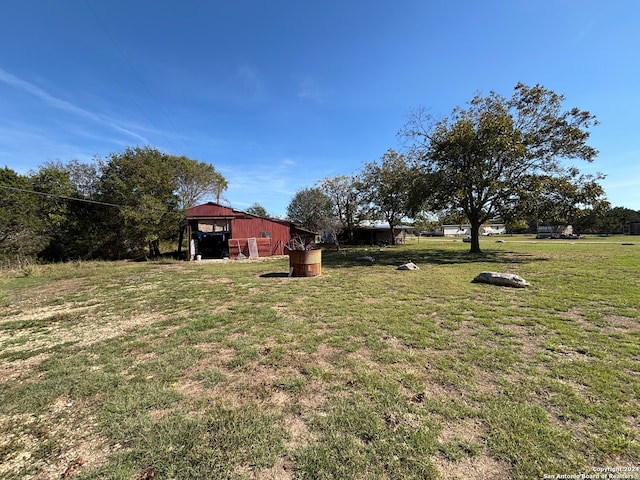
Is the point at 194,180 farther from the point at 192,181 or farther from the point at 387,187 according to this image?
the point at 387,187

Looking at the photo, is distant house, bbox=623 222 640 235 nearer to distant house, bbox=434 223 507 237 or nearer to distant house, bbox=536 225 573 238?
distant house, bbox=536 225 573 238

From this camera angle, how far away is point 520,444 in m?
2.14

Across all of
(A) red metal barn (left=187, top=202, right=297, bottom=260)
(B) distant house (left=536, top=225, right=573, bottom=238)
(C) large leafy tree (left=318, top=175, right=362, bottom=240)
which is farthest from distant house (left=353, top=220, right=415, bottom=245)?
(B) distant house (left=536, top=225, right=573, bottom=238)

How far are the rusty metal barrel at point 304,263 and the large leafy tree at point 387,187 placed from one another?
17.8 meters

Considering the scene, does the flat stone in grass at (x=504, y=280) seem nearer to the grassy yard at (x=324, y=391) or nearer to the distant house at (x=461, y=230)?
the grassy yard at (x=324, y=391)

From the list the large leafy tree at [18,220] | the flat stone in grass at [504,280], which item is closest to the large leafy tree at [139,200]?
the large leafy tree at [18,220]

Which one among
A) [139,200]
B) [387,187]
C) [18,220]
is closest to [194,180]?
[139,200]

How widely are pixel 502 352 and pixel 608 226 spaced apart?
67.7m

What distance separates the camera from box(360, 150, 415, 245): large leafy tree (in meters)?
27.3

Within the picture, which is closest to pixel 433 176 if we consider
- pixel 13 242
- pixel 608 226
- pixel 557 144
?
pixel 557 144

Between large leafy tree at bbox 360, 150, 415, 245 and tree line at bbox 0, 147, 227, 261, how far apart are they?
62.6 ft

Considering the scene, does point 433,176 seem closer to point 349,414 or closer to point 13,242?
point 349,414

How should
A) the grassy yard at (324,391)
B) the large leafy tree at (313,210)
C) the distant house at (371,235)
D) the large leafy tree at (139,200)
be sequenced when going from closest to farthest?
the grassy yard at (324,391) < the large leafy tree at (139,200) < the large leafy tree at (313,210) < the distant house at (371,235)

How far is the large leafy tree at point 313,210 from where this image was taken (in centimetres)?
3094
